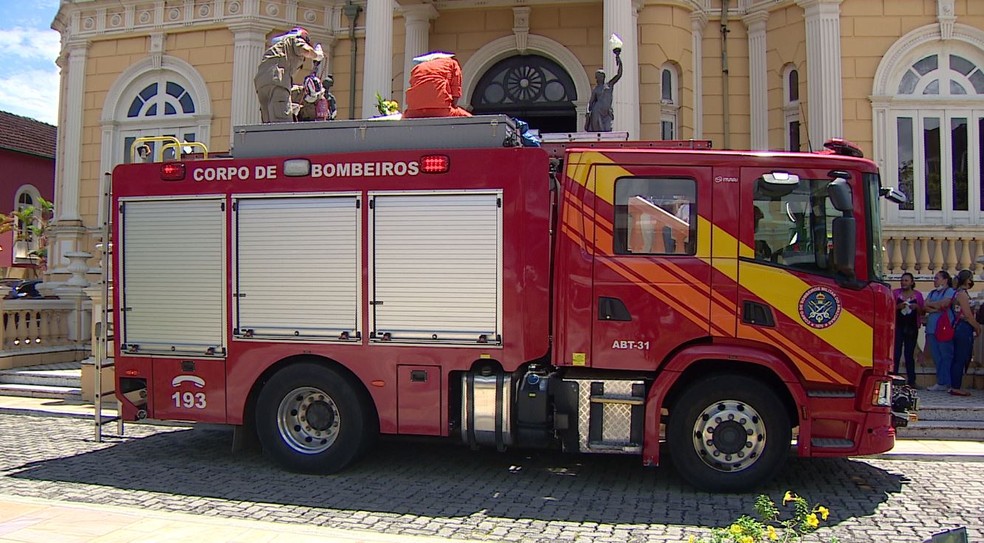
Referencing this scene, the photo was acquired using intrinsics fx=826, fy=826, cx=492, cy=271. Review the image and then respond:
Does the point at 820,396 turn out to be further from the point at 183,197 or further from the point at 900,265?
the point at 900,265

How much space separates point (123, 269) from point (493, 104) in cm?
1005

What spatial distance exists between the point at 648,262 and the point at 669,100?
949 cm

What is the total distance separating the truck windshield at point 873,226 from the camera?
666 centimetres

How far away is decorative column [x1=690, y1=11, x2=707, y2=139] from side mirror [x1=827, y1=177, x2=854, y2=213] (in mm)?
9580

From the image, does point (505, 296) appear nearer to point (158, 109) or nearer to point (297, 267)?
point (297, 267)

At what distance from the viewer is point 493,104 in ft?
55.1

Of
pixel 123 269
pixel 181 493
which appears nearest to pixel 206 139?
pixel 123 269

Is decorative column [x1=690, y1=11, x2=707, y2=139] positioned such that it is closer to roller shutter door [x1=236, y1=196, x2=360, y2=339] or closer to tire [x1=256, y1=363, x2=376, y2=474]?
roller shutter door [x1=236, y1=196, x2=360, y2=339]

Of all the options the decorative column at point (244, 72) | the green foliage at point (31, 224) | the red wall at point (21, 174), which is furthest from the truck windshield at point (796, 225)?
the red wall at point (21, 174)

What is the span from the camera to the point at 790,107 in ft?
50.8

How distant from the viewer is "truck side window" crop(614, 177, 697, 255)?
6.82 m

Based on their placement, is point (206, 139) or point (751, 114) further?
point (206, 139)

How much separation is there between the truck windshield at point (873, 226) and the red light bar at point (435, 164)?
3470 millimetres

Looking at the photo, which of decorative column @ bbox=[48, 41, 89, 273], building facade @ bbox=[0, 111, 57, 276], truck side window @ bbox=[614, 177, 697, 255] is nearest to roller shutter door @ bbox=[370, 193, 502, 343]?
truck side window @ bbox=[614, 177, 697, 255]
